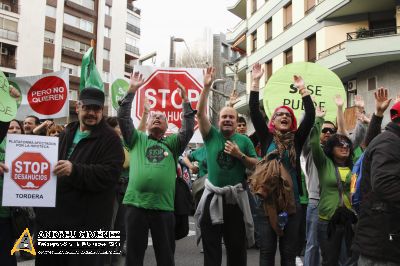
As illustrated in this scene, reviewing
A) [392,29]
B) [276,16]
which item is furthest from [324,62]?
[276,16]

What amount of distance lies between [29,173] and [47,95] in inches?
243

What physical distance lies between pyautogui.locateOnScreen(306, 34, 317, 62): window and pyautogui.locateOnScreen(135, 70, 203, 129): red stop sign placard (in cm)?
1836

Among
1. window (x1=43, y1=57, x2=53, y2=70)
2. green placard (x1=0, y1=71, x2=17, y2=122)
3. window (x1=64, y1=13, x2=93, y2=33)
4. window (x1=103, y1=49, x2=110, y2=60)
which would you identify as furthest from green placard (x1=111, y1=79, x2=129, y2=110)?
window (x1=103, y1=49, x2=110, y2=60)

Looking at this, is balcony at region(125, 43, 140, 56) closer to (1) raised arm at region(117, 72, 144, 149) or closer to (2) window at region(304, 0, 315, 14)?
(2) window at region(304, 0, 315, 14)

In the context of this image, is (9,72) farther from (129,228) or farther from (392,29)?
(129,228)

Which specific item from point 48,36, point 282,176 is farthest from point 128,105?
point 48,36

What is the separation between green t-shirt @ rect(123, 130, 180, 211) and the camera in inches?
192

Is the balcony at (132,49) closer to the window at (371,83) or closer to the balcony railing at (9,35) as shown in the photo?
the balcony railing at (9,35)

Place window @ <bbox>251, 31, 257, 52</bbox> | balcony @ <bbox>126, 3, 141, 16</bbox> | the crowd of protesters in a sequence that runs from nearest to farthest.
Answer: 1. the crowd of protesters
2. window @ <bbox>251, 31, 257, 52</bbox>
3. balcony @ <bbox>126, 3, 141, 16</bbox>

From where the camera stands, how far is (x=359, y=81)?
2212cm

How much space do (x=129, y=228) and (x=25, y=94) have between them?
6.20 m

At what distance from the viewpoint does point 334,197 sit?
530 cm

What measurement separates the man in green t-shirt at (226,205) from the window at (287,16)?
2426 centimetres

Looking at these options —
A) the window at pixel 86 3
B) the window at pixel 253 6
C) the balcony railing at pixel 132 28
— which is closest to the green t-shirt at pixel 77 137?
the window at pixel 253 6
